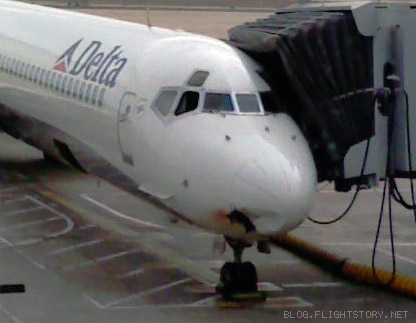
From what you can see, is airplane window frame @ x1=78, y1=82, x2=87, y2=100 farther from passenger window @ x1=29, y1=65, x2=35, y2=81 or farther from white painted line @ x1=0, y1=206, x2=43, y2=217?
white painted line @ x1=0, y1=206, x2=43, y2=217

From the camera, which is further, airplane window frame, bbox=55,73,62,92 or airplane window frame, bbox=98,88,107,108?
airplane window frame, bbox=55,73,62,92

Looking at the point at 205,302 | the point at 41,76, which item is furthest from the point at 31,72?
the point at 205,302

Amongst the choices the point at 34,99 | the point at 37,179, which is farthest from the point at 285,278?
the point at 37,179

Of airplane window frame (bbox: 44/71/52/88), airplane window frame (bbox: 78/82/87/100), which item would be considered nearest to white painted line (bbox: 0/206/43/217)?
airplane window frame (bbox: 44/71/52/88)

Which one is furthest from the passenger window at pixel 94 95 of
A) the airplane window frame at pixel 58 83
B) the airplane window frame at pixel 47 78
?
the airplane window frame at pixel 47 78

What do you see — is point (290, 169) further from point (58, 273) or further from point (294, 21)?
point (58, 273)

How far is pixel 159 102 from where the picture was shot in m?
16.4

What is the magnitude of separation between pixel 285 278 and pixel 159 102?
3.54 meters

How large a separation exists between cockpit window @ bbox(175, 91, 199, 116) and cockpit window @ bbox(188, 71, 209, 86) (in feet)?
0.50

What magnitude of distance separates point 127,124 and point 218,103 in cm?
187

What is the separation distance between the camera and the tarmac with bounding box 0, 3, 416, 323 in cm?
1600

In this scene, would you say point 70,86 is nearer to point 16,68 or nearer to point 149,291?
point 16,68

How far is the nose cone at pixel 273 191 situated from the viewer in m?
14.7

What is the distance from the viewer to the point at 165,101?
16.3 m
